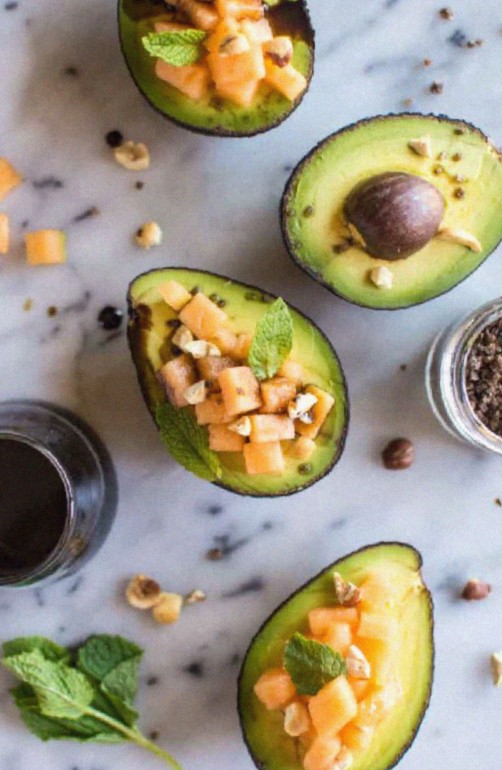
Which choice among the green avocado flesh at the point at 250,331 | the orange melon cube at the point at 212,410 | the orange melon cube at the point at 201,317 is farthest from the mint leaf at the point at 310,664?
the orange melon cube at the point at 201,317

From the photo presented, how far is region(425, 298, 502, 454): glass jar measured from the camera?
1528 millimetres

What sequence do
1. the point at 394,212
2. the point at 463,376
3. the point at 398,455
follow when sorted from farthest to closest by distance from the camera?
the point at 398,455
the point at 463,376
the point at 394,212

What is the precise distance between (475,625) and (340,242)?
639 millimetres

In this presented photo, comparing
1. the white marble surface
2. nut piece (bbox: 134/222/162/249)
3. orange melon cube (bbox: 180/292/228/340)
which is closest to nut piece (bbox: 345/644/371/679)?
the white marble surface

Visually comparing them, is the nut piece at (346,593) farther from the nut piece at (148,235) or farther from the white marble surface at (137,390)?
the nut piece at (148,235)

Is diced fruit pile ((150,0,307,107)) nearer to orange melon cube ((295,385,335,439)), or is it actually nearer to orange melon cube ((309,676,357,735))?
orange melon cube ((295,385,335,439))

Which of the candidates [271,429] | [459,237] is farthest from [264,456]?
[459,237]

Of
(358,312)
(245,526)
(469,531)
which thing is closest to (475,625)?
(469,531)

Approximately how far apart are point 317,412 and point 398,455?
0.81ft

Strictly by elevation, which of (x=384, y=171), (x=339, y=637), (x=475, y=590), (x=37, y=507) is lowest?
(x=475, y=590)

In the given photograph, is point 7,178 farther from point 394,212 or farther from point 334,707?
point 334,707

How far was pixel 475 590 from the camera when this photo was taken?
1.65 meters

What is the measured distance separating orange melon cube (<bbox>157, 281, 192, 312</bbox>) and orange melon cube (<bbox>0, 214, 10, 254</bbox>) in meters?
0.32

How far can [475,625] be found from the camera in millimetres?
1664
